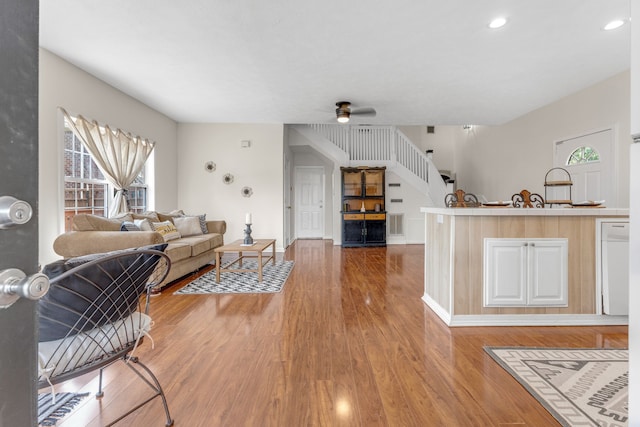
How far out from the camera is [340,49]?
3.13 meters

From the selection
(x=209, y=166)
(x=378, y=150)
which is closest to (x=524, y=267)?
(x=378, y=150)

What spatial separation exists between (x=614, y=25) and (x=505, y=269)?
8.48 feet

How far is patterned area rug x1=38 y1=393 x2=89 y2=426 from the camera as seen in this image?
4.71ft

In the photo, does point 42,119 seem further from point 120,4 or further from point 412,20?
point 412,20

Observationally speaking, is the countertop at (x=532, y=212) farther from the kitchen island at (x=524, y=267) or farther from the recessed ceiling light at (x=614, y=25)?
the recessed ceiling light at (x=614, y=25)

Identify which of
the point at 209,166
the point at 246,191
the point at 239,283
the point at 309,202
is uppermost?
the point at 209,166

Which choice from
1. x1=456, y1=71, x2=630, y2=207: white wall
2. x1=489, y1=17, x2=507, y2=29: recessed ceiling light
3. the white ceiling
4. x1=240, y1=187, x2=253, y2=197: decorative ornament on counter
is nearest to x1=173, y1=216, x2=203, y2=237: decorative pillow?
x1=240, y1=187, x2=253, y2=197: decorative ornament on counter

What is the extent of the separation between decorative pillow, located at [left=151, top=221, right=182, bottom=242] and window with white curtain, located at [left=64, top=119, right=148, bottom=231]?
2.84 feet

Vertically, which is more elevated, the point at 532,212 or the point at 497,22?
the point at 497,22

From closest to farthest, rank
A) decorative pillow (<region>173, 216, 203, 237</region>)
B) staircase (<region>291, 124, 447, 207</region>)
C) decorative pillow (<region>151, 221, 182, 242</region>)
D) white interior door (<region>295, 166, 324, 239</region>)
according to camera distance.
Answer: decorative pillow (<region>151, 221, 182, 242</region>) → decorative pillow (<region>173, 216, 203, 237</region>) → staircase (<region>291, 124, 447, 207</region>) → white interior door (<region>295, 166, 324, 239</region>)

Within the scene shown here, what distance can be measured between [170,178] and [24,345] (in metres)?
5.97

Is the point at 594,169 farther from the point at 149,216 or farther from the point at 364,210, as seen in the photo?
the point at 149,216

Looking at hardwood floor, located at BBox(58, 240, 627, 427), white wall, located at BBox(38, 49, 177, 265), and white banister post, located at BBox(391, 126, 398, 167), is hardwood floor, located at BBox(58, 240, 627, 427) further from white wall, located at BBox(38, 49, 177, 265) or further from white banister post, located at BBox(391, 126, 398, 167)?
white banister post, located at BBox(391, 126, 398, 167)

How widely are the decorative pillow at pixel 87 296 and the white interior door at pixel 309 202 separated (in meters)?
7.03
